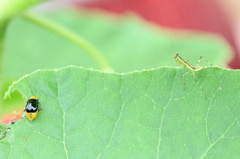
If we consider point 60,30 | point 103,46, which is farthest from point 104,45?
point 60,30

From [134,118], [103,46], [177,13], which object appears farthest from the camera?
[177,13]

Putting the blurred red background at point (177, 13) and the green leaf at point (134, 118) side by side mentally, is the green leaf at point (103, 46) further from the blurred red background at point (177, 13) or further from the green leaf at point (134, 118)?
the green leaf at point (134, 118)

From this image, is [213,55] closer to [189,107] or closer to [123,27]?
[123,27]

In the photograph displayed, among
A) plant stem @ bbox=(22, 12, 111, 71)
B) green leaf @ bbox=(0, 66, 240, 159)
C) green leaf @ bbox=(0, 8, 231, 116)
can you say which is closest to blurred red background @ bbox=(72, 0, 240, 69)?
green leaf @ bbox=(0, 8, 231, 116)

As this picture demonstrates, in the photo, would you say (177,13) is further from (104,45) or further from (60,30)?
(60,30)

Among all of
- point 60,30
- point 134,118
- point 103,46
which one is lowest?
point 134,118

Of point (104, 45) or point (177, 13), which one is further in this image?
point (177, 13)

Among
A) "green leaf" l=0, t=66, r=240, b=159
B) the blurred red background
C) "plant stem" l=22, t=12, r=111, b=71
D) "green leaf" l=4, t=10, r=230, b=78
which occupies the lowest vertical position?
"green leaf" l=0, t=66, r=240, b=159

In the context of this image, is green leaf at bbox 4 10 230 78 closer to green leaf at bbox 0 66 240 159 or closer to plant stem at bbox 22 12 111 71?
plant stem at bbox 22 12 111 71

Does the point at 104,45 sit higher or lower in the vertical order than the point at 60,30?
higher
